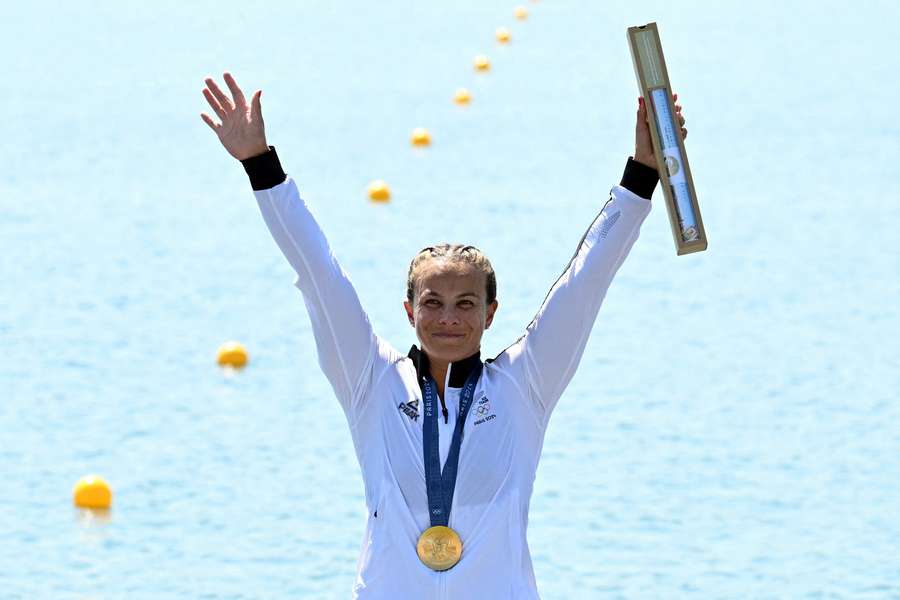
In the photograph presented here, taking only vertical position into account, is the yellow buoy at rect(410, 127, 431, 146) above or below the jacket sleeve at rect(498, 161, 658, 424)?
above

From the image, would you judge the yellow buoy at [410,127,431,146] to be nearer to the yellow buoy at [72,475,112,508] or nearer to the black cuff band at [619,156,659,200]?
the yellow buoy at [72,475,112,508]

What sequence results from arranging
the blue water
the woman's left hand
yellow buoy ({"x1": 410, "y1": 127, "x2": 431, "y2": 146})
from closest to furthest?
the woman's left hand, the blue water, yellow buoy ({"x1": 410, "y1": 127, "x2": 431, "y2": 146})

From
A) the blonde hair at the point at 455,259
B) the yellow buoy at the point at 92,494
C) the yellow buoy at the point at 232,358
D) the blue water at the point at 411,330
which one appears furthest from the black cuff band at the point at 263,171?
the yellow buoy at the point at 232,358

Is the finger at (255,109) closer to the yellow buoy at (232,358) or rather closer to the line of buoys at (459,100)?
the yellow buoy at (232,358)

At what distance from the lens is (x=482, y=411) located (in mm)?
2619

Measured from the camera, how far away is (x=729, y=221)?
1101 centimetres

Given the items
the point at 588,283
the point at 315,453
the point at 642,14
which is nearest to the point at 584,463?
the point at 315,453

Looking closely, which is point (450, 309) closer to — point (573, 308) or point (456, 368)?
point (456, 368)

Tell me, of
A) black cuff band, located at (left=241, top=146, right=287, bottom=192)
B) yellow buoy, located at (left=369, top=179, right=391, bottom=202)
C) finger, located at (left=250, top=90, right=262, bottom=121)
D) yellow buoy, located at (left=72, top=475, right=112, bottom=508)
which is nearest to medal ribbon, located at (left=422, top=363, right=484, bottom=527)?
black cuff band, located at (left=241, top=146, right=287, bottom=192)

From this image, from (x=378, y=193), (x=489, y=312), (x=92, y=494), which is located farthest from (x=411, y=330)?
(x=489, y=312)

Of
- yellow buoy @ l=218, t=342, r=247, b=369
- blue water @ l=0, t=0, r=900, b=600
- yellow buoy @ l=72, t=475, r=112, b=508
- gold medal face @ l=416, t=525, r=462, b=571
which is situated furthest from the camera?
yellow buoy @ l=218, t=342, r=247, b=369

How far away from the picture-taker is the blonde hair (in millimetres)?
2664

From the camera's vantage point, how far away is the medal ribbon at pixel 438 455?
8.35 feet

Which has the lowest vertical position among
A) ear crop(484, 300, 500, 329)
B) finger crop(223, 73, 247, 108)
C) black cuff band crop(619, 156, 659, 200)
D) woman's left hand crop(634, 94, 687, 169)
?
ear crop(484, 300, 500, 329)
